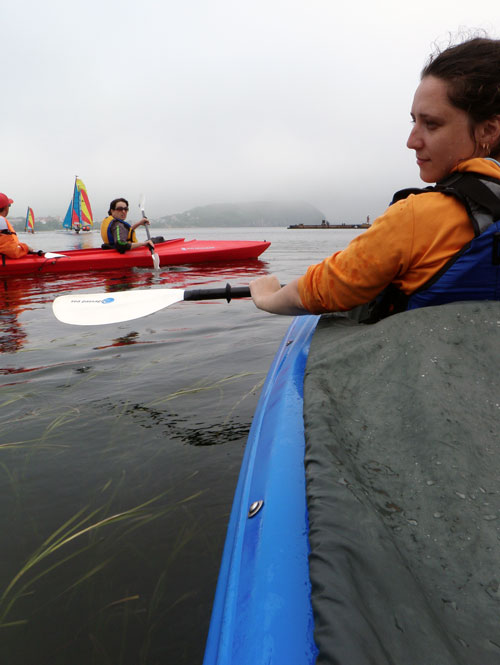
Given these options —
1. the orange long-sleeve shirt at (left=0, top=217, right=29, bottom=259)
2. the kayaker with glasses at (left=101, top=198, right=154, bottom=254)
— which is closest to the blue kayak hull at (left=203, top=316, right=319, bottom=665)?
the kayaker with glasses at (left=101, top=198, right=154, bottom=254)

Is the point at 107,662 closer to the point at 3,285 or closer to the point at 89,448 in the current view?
the point at 89,448

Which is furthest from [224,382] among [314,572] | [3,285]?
[3,285]

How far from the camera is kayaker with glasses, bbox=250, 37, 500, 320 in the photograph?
1243 millimetres

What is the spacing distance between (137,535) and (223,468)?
22.6 inches

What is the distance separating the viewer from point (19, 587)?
4.77ft

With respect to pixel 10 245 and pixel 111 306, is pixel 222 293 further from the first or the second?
pixel 10 245

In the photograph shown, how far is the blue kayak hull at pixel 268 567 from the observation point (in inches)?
26.1

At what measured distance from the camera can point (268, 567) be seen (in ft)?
2.68

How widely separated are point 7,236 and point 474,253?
416 inches

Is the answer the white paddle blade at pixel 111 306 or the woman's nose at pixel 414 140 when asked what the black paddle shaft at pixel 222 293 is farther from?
the woman's nose at pixel 414 140

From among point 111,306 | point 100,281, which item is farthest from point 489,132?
point 100,281

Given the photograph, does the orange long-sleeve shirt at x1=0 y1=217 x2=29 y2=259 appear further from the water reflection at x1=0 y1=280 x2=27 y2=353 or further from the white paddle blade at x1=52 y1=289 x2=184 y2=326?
the white paddle blade at x1=52 y1=289 x2=184 y2=326

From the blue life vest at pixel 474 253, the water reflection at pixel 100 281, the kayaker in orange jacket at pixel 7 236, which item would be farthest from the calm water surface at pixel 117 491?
the kayaker in orange jacket at pixel 7 236

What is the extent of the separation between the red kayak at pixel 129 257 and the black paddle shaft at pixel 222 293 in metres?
7.87
